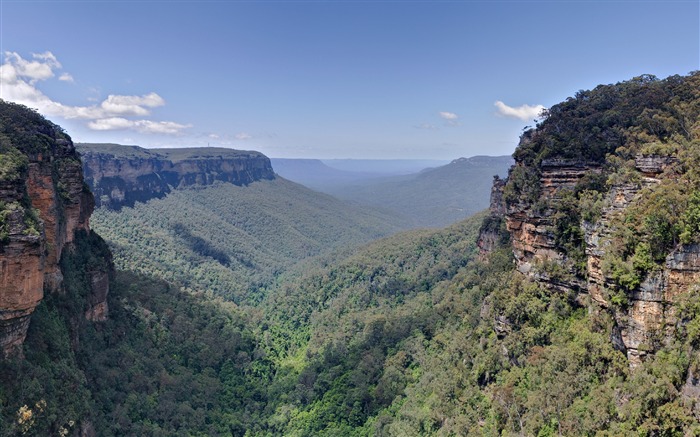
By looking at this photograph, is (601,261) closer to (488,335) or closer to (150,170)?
(488,335)

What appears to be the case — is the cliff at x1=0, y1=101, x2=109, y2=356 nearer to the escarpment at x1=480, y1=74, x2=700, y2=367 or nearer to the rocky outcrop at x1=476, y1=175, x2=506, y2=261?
the escarpment at x1=480, y1=74, x2=700, y2=367

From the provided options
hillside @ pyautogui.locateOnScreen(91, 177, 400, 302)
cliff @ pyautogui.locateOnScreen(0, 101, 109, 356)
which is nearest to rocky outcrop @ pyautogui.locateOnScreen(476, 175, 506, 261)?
cliff @ pyautogui.locateOnScreen(0, 101, 109, 356)

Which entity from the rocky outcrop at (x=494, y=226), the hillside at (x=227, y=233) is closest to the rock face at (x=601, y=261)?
the rocky outcrop at (x=494, y=226)

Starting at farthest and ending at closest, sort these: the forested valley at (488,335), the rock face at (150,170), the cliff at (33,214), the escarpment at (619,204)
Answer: the rock face at (150,170)
the cliff at (33,214)
the forested valley at (488,335)
the escarpment at (619,204)

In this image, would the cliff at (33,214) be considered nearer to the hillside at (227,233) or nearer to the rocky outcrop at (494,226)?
the hillside at (227,233)

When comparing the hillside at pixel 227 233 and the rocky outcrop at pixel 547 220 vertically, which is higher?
the rocky outcrop at pixel 547 220

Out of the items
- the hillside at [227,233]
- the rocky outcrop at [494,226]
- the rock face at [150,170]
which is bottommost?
the hillside at [227,233]

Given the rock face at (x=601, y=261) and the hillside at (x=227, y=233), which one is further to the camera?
the hillside at (x=227, y=233)
